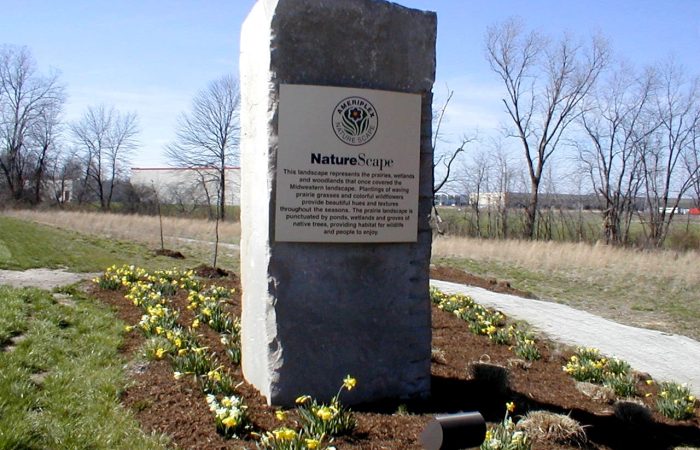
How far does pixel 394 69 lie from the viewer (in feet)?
15.6

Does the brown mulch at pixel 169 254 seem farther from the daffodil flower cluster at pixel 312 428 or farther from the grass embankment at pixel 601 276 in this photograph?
the daffodil flower cluster at pixel 312 428

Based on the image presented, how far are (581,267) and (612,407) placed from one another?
535 inches

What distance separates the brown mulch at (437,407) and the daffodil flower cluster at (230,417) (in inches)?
2.6

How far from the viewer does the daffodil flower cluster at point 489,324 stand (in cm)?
686

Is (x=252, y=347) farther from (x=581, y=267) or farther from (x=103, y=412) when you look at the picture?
(x=581, y=267)

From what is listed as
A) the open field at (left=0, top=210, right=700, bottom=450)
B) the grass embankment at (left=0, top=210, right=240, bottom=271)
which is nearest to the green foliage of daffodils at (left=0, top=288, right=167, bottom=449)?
the open field at (left=0, top=210, right=700, bottom=450)

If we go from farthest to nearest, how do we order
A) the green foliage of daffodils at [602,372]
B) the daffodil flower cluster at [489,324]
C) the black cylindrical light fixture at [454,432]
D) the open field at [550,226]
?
the open field at [550,226]
the daffodil flower cluster at [489,324]
the green foliage of daffodils at [602,372]
the black cylindrical light fixture at [454,432]

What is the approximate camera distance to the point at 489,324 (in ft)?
25.4

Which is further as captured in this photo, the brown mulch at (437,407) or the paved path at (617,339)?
the paved path at (617,339)

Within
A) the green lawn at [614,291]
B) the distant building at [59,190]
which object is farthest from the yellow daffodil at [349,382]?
the distant building at [59,190]

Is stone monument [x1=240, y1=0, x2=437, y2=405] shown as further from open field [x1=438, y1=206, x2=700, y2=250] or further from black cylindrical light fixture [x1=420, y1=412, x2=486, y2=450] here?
open field [x1=438, y1=206, x2=700, y2=250]

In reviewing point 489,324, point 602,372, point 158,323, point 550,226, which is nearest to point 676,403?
point 602,372

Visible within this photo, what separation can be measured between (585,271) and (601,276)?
753 millimetres

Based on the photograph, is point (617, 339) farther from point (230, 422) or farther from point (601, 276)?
point (601, 276)
